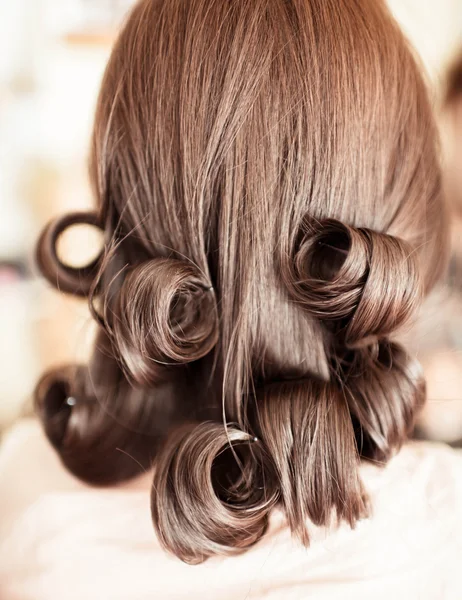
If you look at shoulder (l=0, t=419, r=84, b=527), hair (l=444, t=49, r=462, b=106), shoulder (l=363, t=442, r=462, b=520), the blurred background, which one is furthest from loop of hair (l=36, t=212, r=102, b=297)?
hair (l=444, t=49, r=462, b=106)

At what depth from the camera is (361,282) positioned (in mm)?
430

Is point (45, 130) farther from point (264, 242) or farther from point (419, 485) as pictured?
point (419, 485)

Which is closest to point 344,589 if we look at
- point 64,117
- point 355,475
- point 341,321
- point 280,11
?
point 355,475

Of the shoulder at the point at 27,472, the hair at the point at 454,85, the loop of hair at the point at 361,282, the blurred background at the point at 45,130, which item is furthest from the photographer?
the blurred background at the point at 45,130

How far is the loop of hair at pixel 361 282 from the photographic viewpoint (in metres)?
0.42

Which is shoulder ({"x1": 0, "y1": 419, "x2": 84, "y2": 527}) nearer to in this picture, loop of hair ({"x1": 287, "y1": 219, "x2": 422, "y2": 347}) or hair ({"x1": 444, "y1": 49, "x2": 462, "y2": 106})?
loop of hair ({"x1": 287, "y1": 219, "x2": 422, "y2": 347})

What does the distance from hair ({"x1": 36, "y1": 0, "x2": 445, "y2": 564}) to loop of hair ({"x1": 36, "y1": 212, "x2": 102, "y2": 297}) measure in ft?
0.18

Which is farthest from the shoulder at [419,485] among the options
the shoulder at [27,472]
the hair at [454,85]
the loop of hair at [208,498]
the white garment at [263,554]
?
the hair at [454,85]

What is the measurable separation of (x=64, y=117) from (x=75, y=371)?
3.84 ft

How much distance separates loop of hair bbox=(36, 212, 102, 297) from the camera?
582mm

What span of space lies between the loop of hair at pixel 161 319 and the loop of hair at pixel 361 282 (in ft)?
0.30

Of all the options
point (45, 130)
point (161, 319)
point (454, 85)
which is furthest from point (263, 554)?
point (45, 130)

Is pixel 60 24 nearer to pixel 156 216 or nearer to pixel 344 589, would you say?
pixel 156 216

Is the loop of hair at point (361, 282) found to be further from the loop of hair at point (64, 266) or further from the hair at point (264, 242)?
the loop of hair at point (64, 266)
